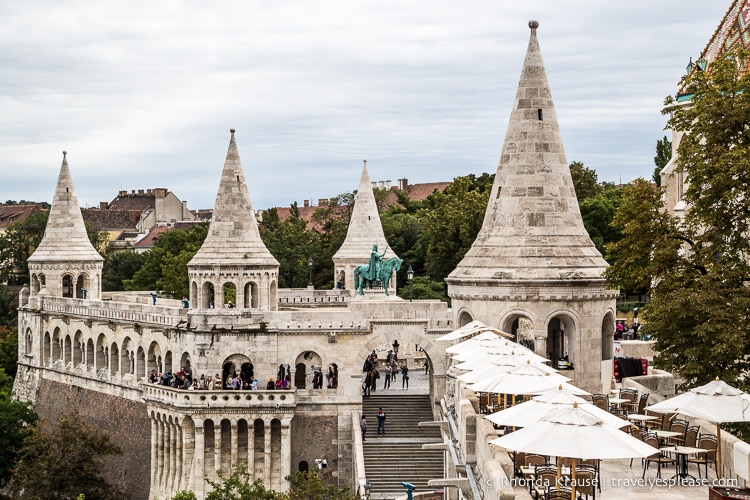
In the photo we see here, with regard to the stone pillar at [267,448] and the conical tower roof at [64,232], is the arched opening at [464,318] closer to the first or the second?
the stone pillar at [267,448]

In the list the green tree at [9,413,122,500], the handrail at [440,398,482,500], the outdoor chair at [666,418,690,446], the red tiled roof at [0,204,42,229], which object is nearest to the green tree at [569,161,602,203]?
the green tree at [9,413,122,500]

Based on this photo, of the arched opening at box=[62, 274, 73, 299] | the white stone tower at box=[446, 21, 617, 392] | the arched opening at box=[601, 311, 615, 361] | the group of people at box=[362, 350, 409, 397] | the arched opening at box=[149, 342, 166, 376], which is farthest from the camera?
the arched opening at box=[62, 274, 73, 299]

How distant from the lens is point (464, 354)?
2547cm

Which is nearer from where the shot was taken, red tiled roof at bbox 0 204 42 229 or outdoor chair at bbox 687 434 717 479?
outdoor chair at bbox 687 434 717 479

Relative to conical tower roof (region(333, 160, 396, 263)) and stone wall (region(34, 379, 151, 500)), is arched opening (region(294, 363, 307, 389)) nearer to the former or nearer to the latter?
stone wall (region(34, 379, 151, 500))

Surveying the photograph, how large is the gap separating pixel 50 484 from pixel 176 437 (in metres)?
5.46

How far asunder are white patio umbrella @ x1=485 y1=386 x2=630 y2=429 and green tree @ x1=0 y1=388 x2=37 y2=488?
39510 mm

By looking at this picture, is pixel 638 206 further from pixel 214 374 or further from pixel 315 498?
pixel 214 374

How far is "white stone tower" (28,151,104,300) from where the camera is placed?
64000mm

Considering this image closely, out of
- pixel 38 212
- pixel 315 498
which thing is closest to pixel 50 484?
pixel 315 498

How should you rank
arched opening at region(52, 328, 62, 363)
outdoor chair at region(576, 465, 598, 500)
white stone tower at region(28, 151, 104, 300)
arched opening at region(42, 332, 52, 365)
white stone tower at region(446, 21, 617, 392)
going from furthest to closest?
arched opening at region(42, 332, 52, 365), white stone tower at region(28, 151, 104, 300), arched opening at region(52, 328, 62, 363), white stone tower at region(446, 21, 617, 392), outdoor chair at region(576, 465, 598, 500)

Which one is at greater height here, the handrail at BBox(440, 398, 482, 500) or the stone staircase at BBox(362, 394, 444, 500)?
the handrail at BBox(440, 398, 482, 500)

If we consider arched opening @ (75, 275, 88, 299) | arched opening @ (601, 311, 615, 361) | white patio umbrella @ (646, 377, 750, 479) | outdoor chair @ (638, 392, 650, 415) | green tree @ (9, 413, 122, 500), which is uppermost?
arched opening @ (75, 275, 88, 299)

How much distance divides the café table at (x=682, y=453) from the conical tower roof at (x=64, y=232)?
161 feet
